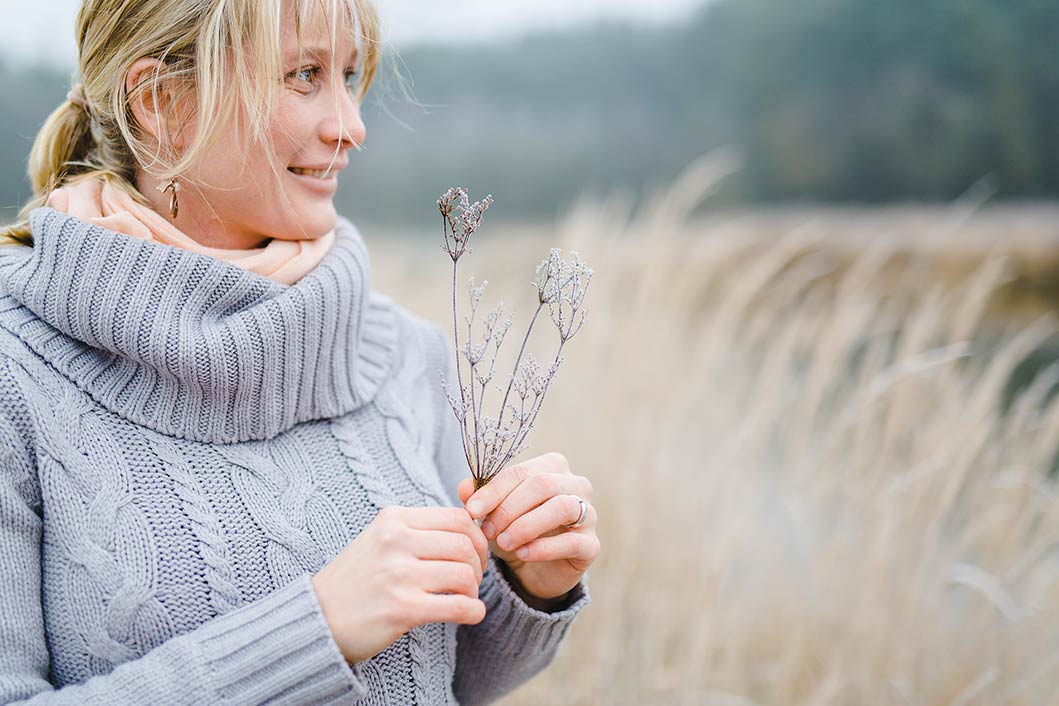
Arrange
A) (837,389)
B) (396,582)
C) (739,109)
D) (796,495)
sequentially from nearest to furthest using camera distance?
(396,582)
(796,495)
(837,389)
(739,109)

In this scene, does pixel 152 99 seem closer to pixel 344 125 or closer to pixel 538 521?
pixel 344 125

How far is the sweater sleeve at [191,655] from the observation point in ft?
2.20

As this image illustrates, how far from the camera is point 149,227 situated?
83cm

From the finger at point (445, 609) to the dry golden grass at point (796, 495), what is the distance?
0.96m

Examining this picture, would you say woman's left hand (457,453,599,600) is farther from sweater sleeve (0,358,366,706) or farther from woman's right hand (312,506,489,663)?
sweater sleeve (0,358,366,706)

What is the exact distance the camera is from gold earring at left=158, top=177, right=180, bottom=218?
2.75 feet

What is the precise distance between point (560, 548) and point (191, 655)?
336 millimetres

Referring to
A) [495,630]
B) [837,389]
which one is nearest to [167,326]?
[495,630]

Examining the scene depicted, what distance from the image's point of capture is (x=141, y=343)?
759 mm

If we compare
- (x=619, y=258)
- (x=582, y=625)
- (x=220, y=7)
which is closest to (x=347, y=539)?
(x=220, y=7)

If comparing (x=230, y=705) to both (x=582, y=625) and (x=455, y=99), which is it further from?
(x=455, y=99)

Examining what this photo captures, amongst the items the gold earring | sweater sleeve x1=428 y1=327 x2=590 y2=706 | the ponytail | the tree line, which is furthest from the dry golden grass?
the tree line

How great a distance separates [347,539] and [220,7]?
0.54m

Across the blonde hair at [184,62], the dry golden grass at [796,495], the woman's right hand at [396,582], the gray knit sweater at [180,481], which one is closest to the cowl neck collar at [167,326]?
the gray knit sweater at [180,481]
